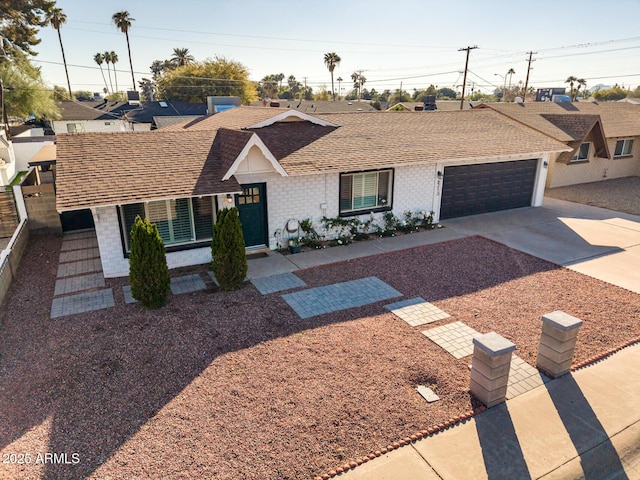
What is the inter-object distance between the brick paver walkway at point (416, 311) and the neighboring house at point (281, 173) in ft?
17.0

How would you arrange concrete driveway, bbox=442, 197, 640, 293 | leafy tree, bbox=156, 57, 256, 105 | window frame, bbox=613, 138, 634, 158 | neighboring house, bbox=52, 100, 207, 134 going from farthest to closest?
1. leafy tree, bbox=156, 57, 256, 105
2. neighboring house, bbox=52, 100, 207, 134
3. window frame, bbox=613, 138, 634, 158
4. concrete driveway, bbox=442, 197, 640, 293

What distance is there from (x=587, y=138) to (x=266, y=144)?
1908 centimetres

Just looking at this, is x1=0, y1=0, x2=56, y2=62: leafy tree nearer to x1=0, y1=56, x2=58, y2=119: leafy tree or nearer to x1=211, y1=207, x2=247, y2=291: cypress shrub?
x1=0, y1=56, x2=58, y2=119: leafy tree

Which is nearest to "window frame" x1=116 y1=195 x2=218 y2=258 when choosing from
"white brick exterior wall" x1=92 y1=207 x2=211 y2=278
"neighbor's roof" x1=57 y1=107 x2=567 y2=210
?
"white brick exterior wall" x1=92 y1=207 x2=211 y2=278

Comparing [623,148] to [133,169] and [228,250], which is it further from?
[133,169]

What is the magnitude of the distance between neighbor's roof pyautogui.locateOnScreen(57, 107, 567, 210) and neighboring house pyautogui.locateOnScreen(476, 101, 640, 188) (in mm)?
3847

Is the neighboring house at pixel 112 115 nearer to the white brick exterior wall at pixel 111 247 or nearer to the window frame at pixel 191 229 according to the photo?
the window frame at pixel 191 229

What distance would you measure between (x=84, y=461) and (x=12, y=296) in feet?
22.8

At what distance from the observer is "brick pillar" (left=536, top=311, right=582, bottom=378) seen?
285 inches

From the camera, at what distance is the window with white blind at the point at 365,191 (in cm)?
1480

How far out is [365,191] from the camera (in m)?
15.2

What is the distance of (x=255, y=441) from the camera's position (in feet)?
19.7

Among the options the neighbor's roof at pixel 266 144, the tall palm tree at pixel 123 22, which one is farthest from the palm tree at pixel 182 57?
→ the neighbor's roof at pixel 266 144

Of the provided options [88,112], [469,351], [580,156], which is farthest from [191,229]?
[88,112]
